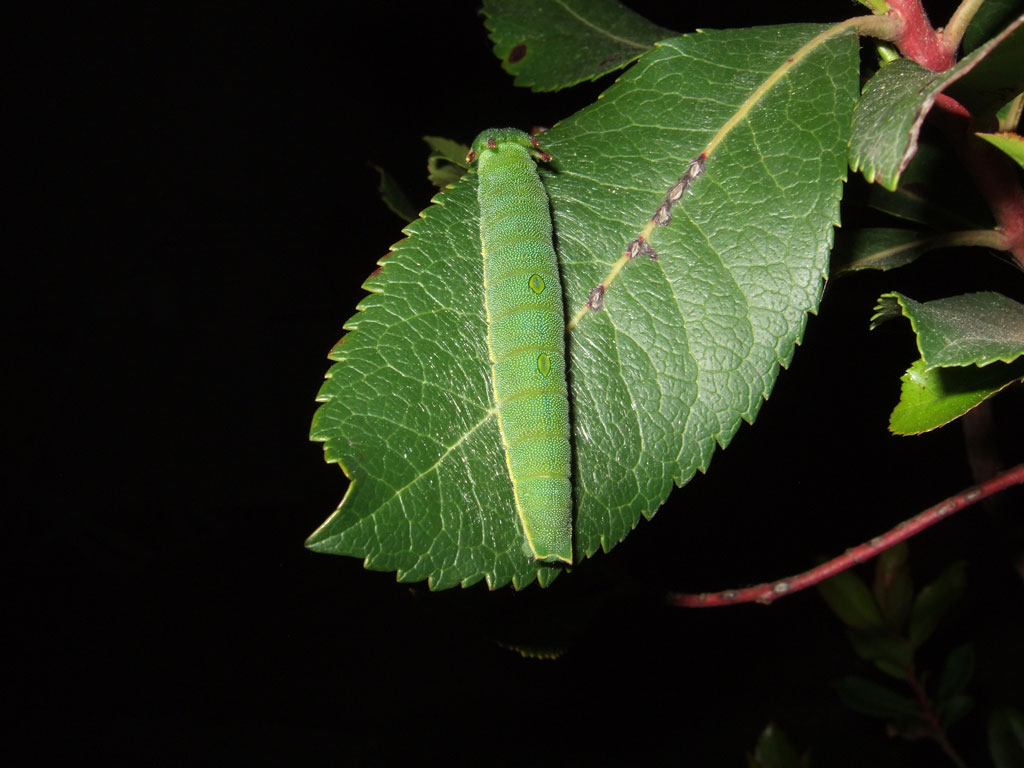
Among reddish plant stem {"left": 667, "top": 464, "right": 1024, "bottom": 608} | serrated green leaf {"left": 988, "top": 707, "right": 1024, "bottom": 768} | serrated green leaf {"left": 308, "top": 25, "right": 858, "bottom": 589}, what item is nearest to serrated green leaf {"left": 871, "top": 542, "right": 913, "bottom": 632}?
serrated green leaf {"left": 988, "top": 707, "right": 1024, "bottom": 768}

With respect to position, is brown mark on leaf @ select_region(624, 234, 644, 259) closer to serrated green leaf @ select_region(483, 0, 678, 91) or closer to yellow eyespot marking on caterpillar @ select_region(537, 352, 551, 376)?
yellow eyespot marking on caterpillar @ select_region(537, 352, 551, 376)

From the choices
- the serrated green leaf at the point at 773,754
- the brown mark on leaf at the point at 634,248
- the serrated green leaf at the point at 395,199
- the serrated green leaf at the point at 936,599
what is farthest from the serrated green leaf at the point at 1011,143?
the serrated green leaf at the point at 773,754

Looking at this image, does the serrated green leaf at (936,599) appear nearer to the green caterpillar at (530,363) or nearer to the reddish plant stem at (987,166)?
the reddish plant stem at (987,166)

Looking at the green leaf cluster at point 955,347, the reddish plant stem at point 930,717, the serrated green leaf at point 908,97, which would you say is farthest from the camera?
the reddish plant stem at point 930,717

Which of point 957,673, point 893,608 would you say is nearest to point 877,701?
point 957,673

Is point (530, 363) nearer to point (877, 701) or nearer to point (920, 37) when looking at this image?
point (920, 37)

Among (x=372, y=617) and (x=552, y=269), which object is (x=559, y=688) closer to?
(x=372, y=617)
